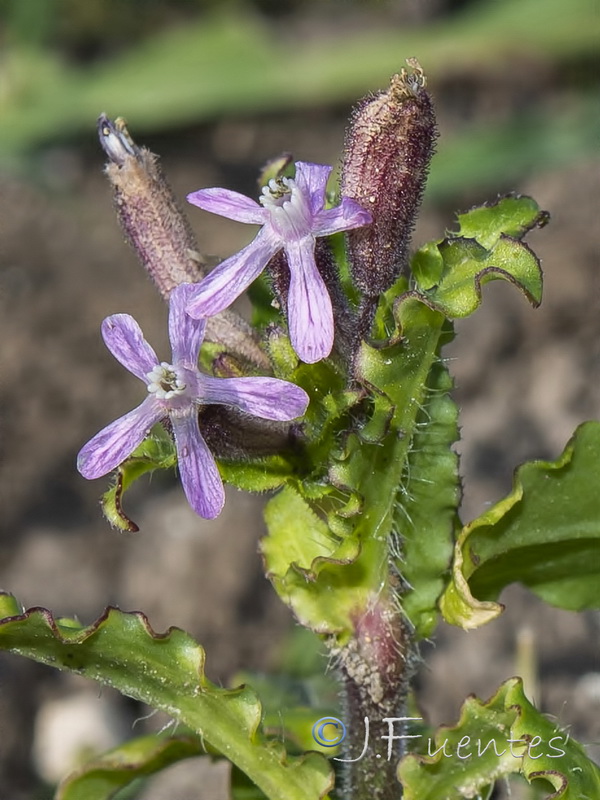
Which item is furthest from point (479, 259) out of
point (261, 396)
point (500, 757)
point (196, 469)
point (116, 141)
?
point (500, 757)

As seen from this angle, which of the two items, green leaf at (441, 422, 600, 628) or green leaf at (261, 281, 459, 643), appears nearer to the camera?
green leaf at (261, 281, 459, 643)

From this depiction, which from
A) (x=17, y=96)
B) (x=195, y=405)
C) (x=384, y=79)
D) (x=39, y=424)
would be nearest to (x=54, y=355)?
(x=39, y=424)

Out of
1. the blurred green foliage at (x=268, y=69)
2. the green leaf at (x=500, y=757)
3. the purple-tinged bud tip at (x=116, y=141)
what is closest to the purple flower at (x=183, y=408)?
the purple-tinged bud tip at (x=116, y=141)

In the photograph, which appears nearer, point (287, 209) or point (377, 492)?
point (287, 209)

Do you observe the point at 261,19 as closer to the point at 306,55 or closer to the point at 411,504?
the point at 306,55

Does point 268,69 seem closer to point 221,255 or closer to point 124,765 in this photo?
point 221,255

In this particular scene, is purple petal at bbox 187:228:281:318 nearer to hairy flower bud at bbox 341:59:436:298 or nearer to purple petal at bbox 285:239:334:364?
purple petal at bbox 285:239:334:364

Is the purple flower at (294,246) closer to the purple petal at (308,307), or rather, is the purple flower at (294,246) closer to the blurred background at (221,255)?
the purple petal at (308,307)

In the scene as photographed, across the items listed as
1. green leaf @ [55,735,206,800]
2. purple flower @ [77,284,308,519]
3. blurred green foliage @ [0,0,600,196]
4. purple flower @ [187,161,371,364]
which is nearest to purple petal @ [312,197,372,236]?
purple flower @ [187,161,371,364]
